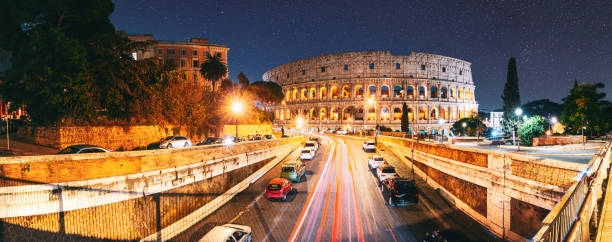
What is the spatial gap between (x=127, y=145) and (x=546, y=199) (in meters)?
30.1

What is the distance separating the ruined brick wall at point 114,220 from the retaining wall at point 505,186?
1794cm

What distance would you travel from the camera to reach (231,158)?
19.0 m

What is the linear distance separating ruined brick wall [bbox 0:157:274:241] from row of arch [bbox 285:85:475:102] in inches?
2560

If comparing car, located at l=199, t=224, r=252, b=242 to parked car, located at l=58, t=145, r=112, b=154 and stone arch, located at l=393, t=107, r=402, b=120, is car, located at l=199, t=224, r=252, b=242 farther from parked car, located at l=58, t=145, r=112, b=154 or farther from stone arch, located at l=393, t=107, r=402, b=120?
stone arch, located at l=393, t=107, r=402, b=120

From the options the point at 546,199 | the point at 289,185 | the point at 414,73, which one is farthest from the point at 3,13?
the point at 414,73

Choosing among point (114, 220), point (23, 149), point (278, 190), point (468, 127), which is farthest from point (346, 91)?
point (114, 220)

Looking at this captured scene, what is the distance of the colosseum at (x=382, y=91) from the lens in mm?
72688

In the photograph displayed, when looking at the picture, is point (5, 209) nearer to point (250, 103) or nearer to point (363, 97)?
point (250, 103)

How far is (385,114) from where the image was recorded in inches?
2911

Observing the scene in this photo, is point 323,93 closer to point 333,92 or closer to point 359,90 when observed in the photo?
point 333,92

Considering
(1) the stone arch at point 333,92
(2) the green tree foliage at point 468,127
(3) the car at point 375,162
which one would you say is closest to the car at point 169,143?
(3) the car at point 375,162

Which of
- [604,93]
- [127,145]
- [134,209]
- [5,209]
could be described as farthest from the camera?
[604,93]

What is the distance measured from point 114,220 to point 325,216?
434 inches

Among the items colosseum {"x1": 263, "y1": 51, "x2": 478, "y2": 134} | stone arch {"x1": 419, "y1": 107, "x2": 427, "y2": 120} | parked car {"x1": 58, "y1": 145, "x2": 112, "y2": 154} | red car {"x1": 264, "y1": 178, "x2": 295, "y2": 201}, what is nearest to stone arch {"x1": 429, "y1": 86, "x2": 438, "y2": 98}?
colosseum {"x1": 263, "y1": 51, "x2": 478, "y2": 134}
